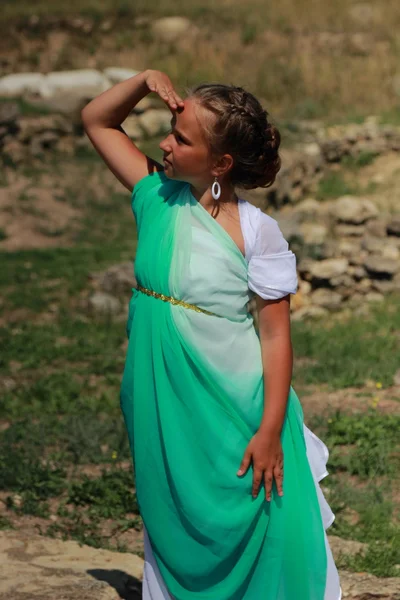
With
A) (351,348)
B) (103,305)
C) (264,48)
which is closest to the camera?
(351,348)

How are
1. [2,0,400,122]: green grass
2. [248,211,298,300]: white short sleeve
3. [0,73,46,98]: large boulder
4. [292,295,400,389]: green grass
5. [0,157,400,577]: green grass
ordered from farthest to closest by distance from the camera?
[2,0,400,122]: green grass, [0,73,46,98]: large boulder, [292,295,400,389]: green grass, [0,157,400,577]: green grass, [248,211,298,300]: white short sleeve

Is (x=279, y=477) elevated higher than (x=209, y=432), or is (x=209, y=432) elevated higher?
(x=209, y=432)

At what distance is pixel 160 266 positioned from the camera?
8.14 ft

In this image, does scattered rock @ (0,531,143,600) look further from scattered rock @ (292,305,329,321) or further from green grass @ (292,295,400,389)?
scattered rock @ (292,305,329,321)

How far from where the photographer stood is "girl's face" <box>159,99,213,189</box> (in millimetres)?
2475

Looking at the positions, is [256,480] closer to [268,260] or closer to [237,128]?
[268,260]

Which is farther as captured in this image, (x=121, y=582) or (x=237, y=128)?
(x=121, y=582)

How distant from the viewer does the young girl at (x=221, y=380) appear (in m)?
2.46

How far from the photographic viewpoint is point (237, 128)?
2.46 m

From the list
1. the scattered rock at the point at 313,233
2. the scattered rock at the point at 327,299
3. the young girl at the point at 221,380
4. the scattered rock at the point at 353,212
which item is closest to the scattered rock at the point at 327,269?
the scattered rock at the point at 327,299

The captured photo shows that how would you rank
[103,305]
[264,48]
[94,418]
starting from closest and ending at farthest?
[94,418] → [103,305] → [264,48]

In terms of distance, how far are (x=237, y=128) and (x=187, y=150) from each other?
0.14 metres

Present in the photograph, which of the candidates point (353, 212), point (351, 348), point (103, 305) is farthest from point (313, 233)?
point (351, 348)

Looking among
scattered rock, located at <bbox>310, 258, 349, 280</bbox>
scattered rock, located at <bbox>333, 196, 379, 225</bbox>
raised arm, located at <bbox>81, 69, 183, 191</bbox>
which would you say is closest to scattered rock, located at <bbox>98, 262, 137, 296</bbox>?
scattered rock, located at <bbox>310, 258, 349, 280</bbox>
